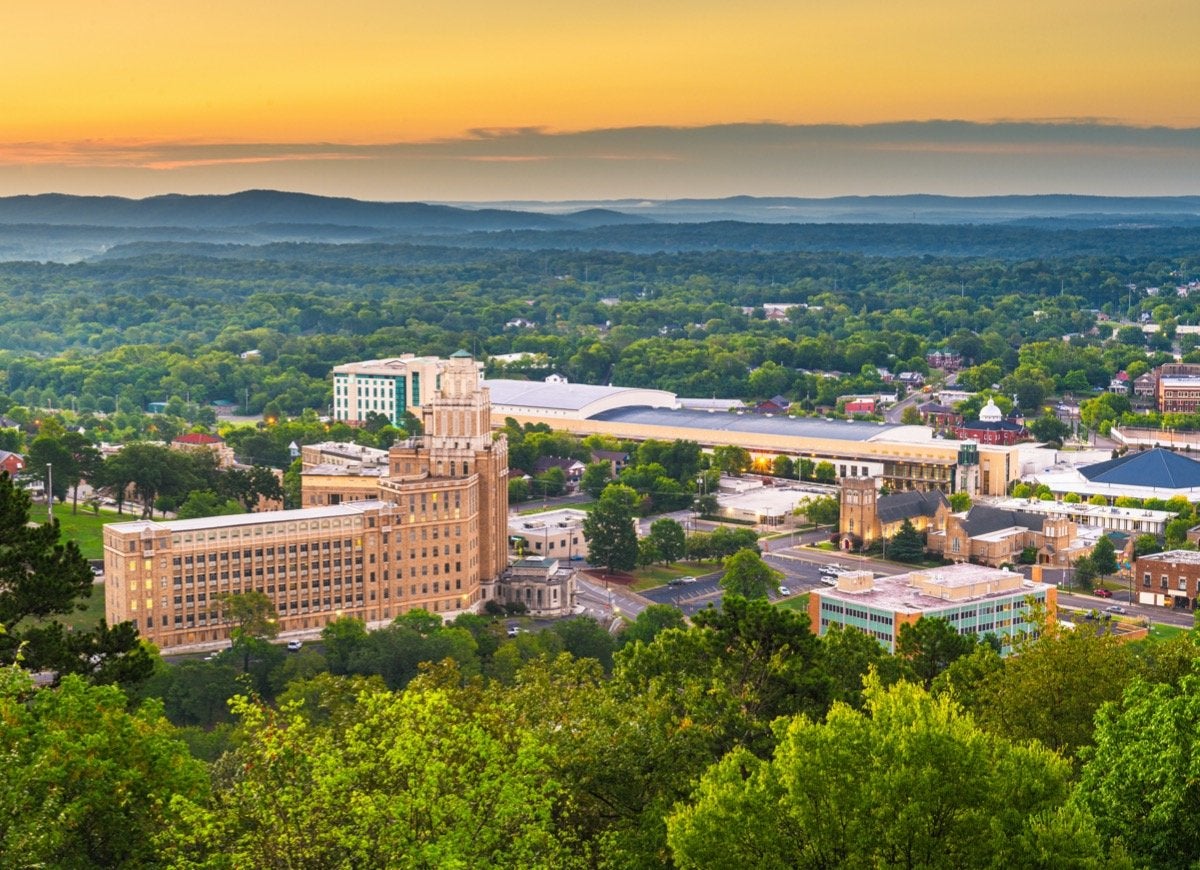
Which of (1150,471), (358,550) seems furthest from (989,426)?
(358,550)

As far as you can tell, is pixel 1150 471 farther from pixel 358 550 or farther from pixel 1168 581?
pixel 358 550

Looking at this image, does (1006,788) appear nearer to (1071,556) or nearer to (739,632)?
(739,632)

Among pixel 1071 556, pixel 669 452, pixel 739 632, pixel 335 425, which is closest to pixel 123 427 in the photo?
pixel 335 425

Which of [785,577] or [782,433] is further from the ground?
[782,433]

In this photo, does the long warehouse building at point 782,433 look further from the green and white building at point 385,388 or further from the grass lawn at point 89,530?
the grass lawn at point 89,530

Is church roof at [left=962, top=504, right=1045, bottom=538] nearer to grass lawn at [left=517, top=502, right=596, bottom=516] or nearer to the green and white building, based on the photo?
grass lawn at [left=517, top=502, right=596, bottom=516]

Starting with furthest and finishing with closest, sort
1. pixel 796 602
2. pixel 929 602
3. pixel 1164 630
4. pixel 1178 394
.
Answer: pixel 1178 394, pixel 796 602, pixel 1164 630, pixel 929 602
